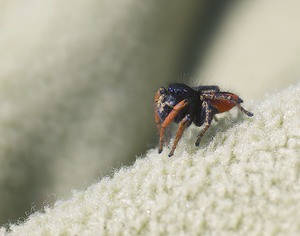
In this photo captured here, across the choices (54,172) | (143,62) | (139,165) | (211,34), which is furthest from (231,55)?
(139,165)

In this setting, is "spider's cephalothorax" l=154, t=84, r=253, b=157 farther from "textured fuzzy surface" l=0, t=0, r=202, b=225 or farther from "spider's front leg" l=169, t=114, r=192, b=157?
"textured fuzzy surface" l=0, t=0, r=202, b=225

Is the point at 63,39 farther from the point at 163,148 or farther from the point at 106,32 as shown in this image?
the point at 163,148

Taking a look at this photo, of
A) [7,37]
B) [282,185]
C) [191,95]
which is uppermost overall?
Answer: [7,37]

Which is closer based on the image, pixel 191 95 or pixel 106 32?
pixel 191 95

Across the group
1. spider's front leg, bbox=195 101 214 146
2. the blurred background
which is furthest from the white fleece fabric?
the blurred background

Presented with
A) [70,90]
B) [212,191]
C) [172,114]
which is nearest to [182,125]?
[172,114]

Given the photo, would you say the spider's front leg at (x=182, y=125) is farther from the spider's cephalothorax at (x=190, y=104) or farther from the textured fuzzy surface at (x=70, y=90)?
the textured fuzzy surface at (x=70, y=90)
